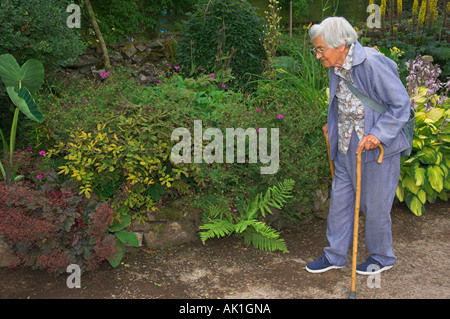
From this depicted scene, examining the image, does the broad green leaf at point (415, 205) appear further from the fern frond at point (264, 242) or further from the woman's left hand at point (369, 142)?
the woman's left hand at point (369, 142)

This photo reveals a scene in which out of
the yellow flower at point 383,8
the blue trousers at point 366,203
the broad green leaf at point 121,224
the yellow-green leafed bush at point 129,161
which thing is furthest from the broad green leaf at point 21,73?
the yellow flower at point 383,8

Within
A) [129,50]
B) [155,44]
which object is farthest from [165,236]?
[155,44]

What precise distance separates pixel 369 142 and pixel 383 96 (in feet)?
1.10

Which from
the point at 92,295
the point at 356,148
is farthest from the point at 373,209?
the point at 92,295

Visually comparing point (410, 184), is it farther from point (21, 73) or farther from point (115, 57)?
point (115, 57)

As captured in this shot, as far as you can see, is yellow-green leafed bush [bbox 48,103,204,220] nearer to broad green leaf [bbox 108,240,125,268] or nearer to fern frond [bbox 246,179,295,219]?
broad green leaf [bbox 108,240,125,268]

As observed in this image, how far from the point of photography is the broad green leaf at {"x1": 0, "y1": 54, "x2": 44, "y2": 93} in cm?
386

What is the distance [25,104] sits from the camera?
142 inches

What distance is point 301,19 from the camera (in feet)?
30.3

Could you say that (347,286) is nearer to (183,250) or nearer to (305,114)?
(183,250)

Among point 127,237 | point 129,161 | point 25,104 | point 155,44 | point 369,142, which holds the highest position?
point 155,44

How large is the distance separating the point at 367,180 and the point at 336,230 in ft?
1.60

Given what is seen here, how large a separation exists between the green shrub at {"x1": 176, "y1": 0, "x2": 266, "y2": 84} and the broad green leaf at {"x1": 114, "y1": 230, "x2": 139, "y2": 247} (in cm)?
215

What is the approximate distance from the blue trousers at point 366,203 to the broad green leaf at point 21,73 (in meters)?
2.71
